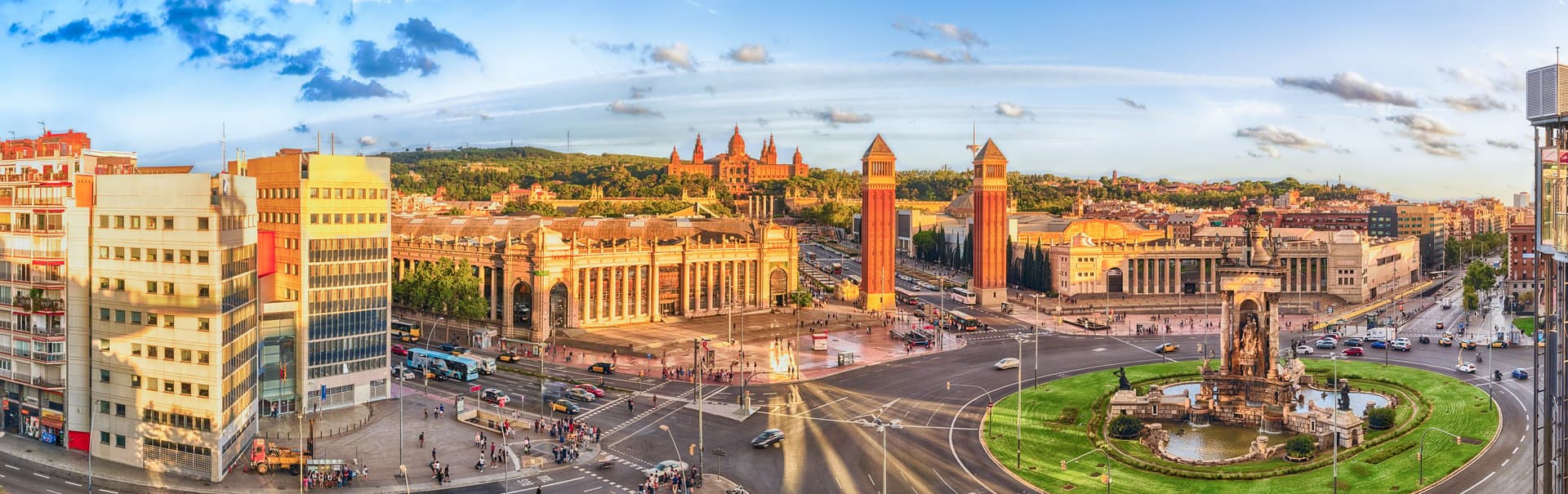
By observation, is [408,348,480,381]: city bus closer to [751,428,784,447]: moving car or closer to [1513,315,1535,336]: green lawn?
[751,428,784,447]: moving car

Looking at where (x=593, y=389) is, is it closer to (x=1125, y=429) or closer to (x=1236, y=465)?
(x=1125, y=429)

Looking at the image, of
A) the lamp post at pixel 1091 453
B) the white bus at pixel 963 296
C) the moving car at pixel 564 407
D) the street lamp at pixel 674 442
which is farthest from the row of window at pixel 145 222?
the white bus at pixel 963 296

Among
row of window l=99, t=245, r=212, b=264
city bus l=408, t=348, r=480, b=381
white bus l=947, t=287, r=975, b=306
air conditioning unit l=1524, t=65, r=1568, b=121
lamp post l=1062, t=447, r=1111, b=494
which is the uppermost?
air conditioning unit l=1524, t=65, r=1568, b=121

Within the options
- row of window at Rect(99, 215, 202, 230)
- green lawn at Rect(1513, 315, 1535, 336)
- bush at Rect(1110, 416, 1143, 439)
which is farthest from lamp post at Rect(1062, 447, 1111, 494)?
green lawn at Rect(1513, 315, 1535, 336)

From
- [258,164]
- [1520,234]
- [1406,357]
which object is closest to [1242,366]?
[1406,357]

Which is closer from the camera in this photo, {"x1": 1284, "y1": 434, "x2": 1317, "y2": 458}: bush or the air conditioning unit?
the air conditioning unit

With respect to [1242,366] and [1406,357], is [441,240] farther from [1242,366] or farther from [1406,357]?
[1406,357]
